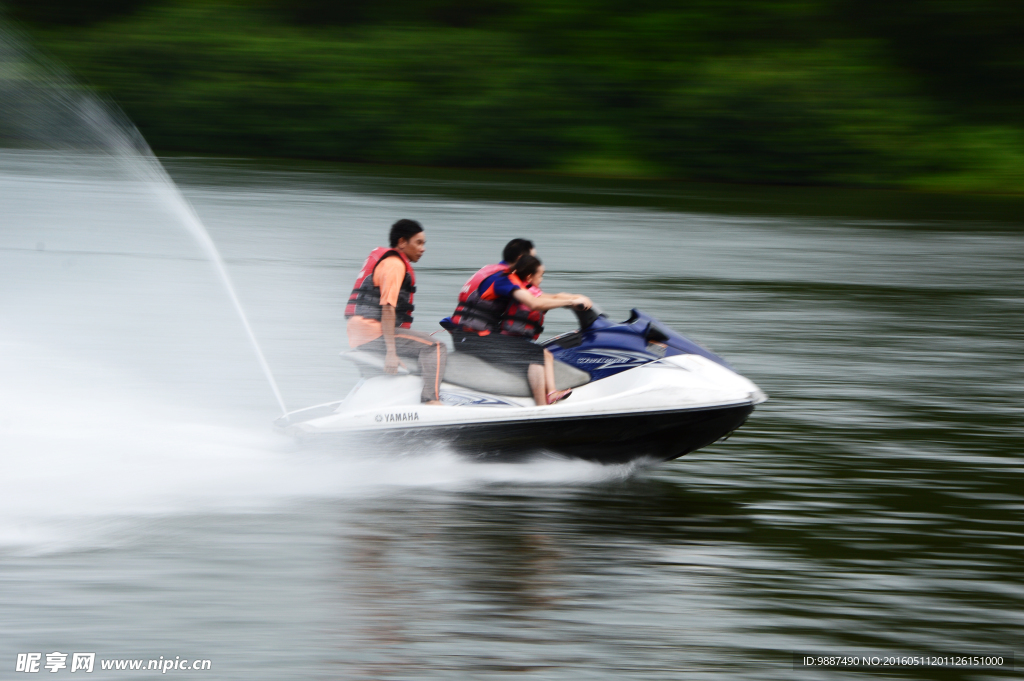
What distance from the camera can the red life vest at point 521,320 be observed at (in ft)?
22.3

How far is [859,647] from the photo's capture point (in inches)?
199

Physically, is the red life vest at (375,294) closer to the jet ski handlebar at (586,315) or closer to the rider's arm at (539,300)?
the rider's arm at (539,300)

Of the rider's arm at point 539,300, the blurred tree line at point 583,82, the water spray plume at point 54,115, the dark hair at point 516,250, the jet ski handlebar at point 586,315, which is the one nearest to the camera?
the rider's arm at point 539,300

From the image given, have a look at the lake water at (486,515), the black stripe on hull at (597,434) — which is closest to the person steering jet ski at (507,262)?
the black stripe on hull at (597,434)

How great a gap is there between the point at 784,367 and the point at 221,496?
19.0 feet

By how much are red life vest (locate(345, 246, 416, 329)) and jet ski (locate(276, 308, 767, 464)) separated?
0.79ft

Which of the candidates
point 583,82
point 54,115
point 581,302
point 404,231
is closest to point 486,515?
point 581,302

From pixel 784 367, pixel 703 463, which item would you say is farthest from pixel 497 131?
pixel 703 463

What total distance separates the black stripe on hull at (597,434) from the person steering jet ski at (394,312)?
0.87 ft

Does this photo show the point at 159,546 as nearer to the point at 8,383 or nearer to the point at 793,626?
the point at 793,626

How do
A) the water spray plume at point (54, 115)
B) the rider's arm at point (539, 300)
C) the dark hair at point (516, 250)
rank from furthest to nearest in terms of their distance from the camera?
the water spray plume at point (54, 115) < the dark hair at point (516, 250) < the rider's arm at point (539, 300)

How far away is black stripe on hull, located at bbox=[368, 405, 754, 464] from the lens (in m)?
6.78

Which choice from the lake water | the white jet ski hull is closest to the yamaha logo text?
the white jet ski hull

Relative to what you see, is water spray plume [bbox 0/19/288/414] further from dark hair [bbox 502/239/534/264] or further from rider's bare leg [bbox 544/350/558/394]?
rider's bare leg [bbox 544/350/558/394]
